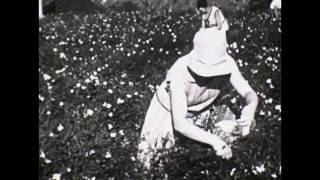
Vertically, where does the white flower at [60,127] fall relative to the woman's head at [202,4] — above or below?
below

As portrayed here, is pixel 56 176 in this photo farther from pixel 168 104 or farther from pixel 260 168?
pixel 260 168

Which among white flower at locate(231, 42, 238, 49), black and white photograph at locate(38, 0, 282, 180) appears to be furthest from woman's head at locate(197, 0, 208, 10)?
white flower at locate(231, 42, 238, 49)

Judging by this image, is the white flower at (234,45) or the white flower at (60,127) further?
the white flower at (234,45)

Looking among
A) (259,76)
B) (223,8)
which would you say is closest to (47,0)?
(223,8)

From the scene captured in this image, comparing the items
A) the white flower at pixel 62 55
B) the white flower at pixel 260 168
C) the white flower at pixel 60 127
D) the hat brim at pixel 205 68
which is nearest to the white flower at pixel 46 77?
the white flower at pixel 62 55

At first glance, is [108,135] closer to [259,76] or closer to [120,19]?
[120,19]

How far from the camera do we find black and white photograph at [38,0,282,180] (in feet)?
11.2

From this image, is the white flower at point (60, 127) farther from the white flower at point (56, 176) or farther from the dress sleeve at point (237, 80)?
the dress sleeve at point (237, 80)

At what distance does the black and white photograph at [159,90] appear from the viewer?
3420 millimetres

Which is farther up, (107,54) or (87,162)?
(107,54)

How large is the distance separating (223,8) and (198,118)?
692 mm

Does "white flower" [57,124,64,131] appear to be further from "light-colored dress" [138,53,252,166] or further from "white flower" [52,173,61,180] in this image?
"light-colored dress" [138,53,252,166]

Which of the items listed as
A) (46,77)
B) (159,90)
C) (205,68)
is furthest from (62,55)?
(205,68)

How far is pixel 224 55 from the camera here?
3527 millimetres
